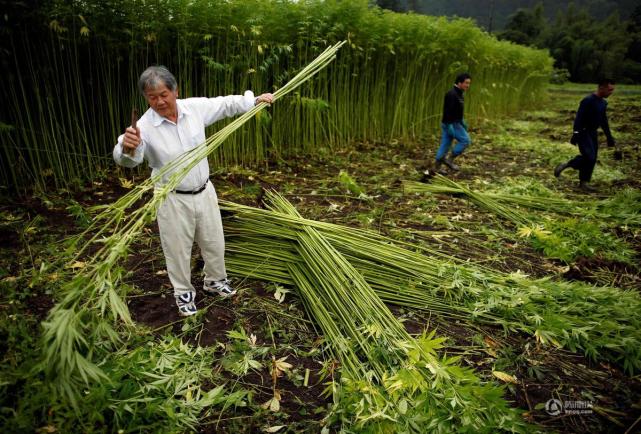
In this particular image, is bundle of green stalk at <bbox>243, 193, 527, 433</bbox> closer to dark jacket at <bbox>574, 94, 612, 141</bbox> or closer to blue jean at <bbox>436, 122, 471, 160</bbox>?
blue jean at <bbox>436, 122, 471, 160</bbox>

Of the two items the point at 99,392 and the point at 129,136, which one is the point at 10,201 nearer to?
the point at 129,136

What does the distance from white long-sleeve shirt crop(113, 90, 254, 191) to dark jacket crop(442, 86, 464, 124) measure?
179 inches

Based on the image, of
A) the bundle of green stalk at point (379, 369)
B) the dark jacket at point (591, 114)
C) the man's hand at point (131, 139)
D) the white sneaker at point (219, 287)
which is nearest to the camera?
the bundle of green stalk at point (379, 369)

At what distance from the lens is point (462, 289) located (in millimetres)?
2523

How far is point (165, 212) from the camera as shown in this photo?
7.32 ft

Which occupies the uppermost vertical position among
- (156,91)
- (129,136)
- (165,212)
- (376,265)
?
(156,91)

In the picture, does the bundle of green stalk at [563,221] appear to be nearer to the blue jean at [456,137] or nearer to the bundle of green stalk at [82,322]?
the blue jean at [456,137]

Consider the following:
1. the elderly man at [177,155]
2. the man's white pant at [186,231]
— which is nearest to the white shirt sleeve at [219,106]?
the elderly man at [177,155]

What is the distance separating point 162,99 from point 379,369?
6.17ft

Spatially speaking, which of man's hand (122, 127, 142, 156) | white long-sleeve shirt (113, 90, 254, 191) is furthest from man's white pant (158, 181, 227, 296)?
man's hand (122, 127, 142, 156)

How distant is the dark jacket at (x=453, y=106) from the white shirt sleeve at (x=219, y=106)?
4275 mm

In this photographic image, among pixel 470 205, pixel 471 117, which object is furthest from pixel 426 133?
pixel 470 205

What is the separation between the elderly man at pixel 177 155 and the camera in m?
2.00

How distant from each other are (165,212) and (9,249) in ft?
6.34
